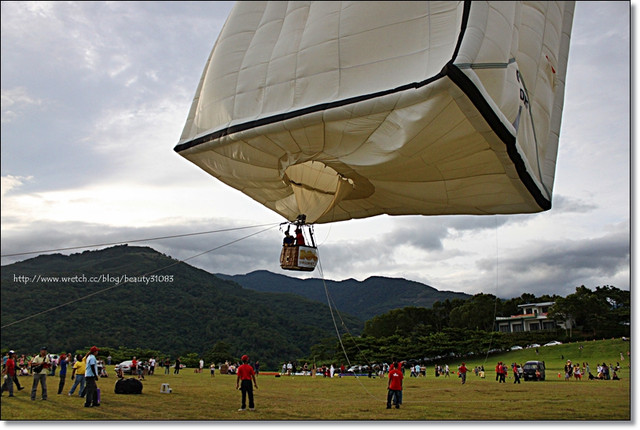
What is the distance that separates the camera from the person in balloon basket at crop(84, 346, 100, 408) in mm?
8688

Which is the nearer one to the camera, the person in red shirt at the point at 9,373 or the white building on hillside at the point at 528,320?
the person in red shirt at the point at 9,373

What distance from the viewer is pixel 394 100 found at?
6.61m

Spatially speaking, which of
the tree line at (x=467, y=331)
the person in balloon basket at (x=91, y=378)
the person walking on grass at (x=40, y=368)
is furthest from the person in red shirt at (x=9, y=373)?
the tree line at (x=467, y=331)

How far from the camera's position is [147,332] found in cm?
4278

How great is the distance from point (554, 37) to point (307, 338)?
4375cm

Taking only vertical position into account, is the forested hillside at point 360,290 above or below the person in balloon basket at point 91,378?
A: above

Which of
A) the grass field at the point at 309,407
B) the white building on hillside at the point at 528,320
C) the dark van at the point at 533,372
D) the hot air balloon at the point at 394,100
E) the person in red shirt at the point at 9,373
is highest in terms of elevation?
the hot air balloon at the point at 394,100

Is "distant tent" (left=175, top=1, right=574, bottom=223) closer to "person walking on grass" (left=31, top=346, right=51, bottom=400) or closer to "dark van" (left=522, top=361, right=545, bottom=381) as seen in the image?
"person walking on grass" (left=31, top=346, right=51, bottom=400)

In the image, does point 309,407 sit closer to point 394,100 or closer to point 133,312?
point 394,100

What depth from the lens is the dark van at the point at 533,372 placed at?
20.9 meters

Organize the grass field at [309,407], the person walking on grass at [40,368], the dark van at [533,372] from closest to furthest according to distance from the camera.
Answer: the grass field at [309,407], the person walking on grass at [40,368], the dark van at [533,372]

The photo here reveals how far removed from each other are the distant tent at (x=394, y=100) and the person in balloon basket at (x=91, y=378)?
3567 mm

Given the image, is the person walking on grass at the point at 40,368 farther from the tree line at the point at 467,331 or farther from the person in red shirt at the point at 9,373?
the tree line at the point at 467,331

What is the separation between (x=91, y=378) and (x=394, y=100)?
642 centimetres
